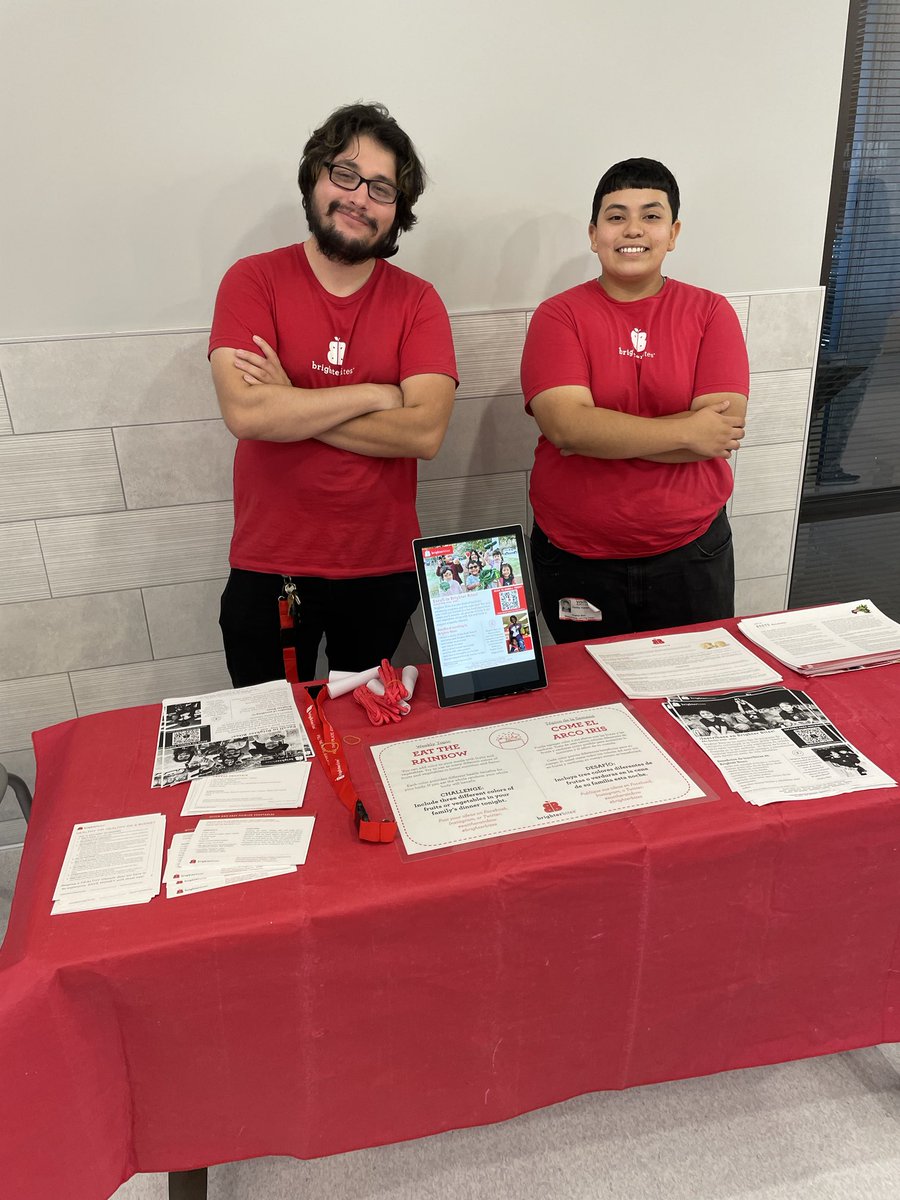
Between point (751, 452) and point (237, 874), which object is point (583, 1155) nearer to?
point (237, 874)

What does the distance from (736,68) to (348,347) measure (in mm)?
1508

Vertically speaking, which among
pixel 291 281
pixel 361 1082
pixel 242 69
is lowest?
pixel 361 1082

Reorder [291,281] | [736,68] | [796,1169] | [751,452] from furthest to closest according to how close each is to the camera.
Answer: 1. [751,452]
2. [736,68]
3. [291,281]
4. [796,1169]

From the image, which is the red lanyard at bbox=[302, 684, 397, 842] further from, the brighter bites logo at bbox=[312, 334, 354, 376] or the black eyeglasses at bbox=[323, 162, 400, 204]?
the black eyeglasses at bbox=[323, 162, 400, 204]

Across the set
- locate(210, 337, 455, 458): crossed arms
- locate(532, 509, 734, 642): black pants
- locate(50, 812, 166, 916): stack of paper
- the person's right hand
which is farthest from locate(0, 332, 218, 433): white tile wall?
locate(50, 812, 166, 916): stack of paper

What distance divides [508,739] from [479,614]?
0.24 metres

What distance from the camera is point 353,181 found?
6.28 ft

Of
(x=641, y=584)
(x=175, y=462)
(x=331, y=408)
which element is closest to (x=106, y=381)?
(x=175, y=462)

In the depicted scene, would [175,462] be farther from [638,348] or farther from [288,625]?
[638,348]

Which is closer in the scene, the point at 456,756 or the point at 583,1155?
the point at 456,756

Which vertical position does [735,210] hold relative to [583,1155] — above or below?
above

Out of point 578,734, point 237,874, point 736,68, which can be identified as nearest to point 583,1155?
point 578,734

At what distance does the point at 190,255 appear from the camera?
2.36 meters

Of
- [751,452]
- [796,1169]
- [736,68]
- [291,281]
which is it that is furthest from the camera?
[751,452]
